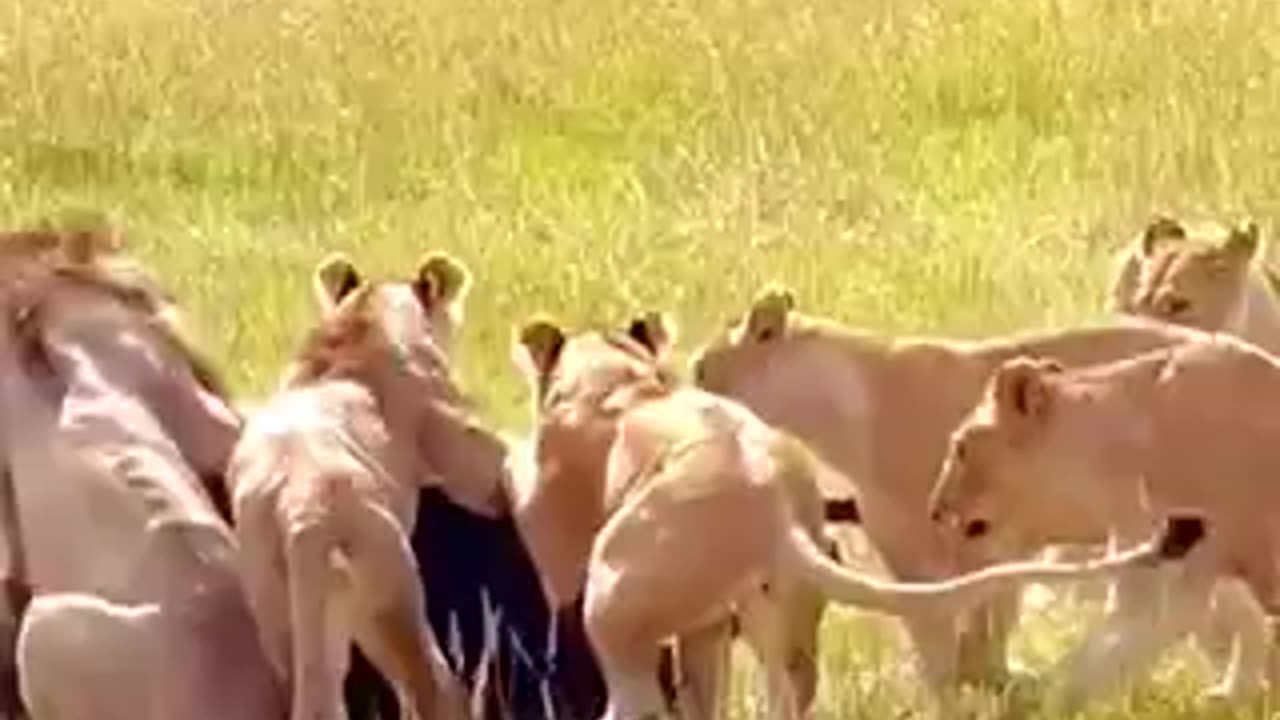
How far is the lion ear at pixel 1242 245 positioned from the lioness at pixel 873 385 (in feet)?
0.87

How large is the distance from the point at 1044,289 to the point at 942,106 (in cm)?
256

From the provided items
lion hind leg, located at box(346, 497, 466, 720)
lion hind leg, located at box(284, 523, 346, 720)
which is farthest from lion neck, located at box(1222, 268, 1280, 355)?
lion hind leg, located at box(284, 523, 346, 720)

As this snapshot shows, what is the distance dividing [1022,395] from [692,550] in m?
0.75

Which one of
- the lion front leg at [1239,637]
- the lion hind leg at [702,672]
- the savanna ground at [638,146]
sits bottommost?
the savanna ground at [638,146]

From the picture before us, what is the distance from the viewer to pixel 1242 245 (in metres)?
6.68

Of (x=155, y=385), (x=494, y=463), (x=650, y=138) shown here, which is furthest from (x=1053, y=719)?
(x=650, y=138)

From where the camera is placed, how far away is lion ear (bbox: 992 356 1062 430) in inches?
230

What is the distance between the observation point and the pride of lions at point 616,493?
5.38 meters

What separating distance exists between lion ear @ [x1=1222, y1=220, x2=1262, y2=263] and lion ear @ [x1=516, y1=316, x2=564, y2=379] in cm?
119

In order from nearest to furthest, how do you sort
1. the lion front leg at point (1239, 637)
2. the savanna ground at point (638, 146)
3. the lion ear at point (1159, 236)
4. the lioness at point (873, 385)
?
the lion front leg at point (1239, 637)
the lioness at point (873, 385)
the lion ear at point (1159, 236)
the savanna ground at point (638, 146)

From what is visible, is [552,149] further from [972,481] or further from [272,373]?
[972,481]

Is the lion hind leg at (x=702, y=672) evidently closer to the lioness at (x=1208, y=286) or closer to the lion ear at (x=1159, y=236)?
the lioness at (x=1208, y=286)

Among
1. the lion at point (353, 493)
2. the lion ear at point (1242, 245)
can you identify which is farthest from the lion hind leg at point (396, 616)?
the lion ear at point (1242, 245)

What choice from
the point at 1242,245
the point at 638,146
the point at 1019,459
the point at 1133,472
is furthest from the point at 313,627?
the point at 638,146
